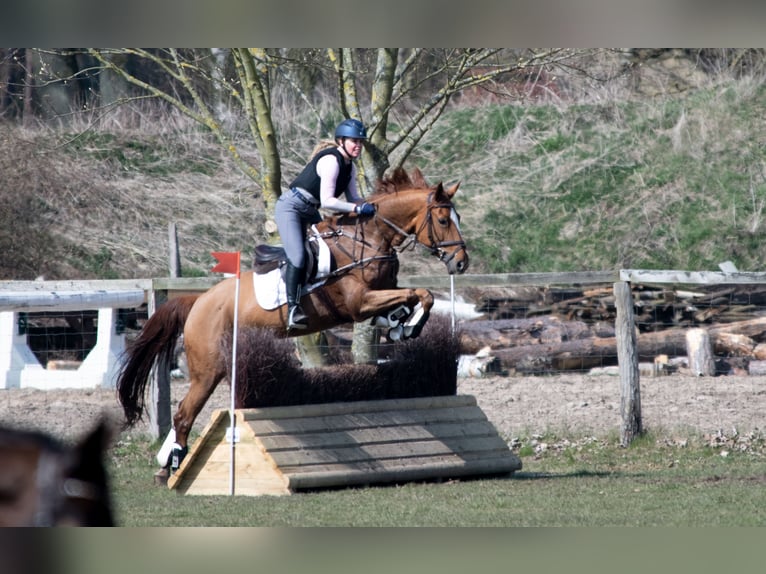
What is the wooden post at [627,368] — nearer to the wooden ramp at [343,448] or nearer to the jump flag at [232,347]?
the wooden ramp at [343,448]

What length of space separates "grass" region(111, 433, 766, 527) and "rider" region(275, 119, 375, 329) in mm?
1750

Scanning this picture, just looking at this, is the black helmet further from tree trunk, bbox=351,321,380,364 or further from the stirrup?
tree trunk, bbox=351,321,380,364

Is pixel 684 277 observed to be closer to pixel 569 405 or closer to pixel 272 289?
pixel 569 405

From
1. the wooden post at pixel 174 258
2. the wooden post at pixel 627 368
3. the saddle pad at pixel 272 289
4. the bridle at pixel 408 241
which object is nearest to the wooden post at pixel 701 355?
the wooden post at pixel 627 368

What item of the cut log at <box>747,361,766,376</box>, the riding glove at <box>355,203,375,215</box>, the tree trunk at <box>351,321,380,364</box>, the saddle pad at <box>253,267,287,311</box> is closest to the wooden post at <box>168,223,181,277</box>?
the tree trunk at <box>351,321,380,364</box>

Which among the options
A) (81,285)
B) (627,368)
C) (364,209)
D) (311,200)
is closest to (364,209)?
(364,209)

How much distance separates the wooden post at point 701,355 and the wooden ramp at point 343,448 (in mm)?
5174

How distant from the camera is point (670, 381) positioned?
12992 millimetres

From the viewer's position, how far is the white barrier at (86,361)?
12570 mm

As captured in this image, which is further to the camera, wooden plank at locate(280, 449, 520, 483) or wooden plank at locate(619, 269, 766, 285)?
wooden plank at locate(619, 269, 766, 285)

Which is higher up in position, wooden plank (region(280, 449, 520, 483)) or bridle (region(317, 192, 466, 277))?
bridle (region(317, 192, 466, 277))

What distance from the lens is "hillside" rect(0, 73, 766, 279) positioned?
62.5 feet
